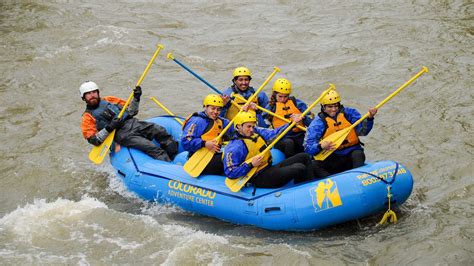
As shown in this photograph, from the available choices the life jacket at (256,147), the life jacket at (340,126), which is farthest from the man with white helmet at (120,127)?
the life jacket at (340,126)

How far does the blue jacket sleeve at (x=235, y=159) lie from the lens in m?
7.43

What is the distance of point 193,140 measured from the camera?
796cm

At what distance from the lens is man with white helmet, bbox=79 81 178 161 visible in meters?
8.77

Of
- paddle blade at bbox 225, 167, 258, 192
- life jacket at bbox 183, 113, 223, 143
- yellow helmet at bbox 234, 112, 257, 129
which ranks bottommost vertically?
paddle blade at bbox 225, 167, 258, 192

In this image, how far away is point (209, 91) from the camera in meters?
12.7

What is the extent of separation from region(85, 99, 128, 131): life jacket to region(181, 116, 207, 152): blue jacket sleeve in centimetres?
128

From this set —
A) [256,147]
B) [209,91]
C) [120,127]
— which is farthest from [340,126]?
[209,91]

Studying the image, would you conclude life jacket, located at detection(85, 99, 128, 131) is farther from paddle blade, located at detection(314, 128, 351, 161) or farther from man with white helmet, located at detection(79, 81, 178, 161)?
paddle blade, located at detection(314, 128, 351, 161)

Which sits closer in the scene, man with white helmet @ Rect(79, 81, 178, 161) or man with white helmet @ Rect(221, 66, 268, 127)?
man with white helmet @ Rect(79, 81, 178, 161)

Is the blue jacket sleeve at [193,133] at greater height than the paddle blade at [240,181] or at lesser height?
greater

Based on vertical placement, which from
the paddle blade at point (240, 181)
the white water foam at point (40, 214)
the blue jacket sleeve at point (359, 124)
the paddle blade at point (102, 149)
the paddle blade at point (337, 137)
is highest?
the blue jacket sleeve at point (359, 124)

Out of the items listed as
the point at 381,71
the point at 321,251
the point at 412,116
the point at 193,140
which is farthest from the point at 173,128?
the point at 381,71

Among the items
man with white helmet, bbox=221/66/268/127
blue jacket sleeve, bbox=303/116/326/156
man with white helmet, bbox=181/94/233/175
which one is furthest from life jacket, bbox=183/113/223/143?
blue jacket sleeve, bbox=303/116/326/156

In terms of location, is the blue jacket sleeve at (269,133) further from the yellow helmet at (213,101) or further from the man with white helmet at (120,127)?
the man with white helmet at (120,127)
